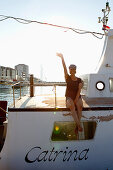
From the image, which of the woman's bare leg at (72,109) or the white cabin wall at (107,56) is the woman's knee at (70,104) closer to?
the woman's bare leg at (72,109)

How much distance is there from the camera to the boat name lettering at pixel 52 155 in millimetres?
6160

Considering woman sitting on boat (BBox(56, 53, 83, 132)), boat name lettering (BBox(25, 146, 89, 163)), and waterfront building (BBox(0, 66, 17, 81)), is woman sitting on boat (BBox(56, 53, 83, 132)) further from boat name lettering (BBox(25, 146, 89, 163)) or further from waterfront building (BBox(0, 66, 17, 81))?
waterfront building (BBox(0, 66, 17, 81))

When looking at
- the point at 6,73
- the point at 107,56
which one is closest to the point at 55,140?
the point at 107,56

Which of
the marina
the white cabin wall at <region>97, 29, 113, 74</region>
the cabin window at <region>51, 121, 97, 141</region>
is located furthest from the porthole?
the cabin window at <region>51, 121, 97, 141</region>

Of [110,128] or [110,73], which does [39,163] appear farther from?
[110,73]

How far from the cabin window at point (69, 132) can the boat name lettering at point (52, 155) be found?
43 cm

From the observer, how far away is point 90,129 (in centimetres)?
656

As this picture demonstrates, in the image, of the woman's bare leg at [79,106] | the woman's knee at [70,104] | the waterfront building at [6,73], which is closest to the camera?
the woman's knee at [70,104]

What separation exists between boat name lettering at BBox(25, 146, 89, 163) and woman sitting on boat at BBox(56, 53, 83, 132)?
3.74ft

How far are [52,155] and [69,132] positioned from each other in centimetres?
109

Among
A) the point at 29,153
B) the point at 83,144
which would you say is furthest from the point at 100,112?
the point at 29,153

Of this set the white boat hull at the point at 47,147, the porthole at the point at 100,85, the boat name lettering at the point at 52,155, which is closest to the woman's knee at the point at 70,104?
the white boat hull at the point at 47,147

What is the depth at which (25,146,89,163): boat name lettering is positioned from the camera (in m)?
6.16

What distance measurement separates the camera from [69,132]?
6582 mm
